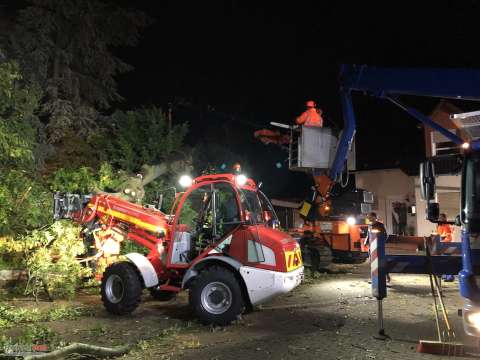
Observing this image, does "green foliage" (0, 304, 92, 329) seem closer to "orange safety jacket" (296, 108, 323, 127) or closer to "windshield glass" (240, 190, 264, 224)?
"windshield glass" (240, 190, 264, 224)

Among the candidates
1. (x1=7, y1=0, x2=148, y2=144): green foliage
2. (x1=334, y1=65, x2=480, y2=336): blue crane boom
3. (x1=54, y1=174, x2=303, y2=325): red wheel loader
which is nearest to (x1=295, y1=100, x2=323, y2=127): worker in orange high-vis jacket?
(x1=334, y1=65, x2=480, y2=336): blue crane boom

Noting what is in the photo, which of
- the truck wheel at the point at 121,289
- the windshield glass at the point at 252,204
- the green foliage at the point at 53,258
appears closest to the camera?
the truck wheel at the point at 121,289

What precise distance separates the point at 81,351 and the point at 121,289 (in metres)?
2.87

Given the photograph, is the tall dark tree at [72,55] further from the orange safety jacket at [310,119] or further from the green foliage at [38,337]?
the green foliage at [38,337]

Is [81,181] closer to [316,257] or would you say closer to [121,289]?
[121,289]

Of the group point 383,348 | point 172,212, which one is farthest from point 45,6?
point 383,348

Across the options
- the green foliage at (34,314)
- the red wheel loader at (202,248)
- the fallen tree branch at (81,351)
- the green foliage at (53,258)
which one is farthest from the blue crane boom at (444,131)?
the green foliage at (53,258)

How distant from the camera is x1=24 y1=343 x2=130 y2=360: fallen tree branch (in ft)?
16.0

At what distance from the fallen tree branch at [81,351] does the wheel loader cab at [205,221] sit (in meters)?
2.65

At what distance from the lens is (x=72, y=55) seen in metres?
16.1

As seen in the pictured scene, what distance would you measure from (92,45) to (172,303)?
11.2 m

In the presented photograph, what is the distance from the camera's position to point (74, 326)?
24.0 feet

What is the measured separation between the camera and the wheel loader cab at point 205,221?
26.4 feet

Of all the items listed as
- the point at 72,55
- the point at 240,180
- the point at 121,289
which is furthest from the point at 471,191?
the point at 72,55
